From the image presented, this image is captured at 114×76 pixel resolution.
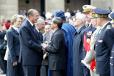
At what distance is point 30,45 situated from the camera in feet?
36.1

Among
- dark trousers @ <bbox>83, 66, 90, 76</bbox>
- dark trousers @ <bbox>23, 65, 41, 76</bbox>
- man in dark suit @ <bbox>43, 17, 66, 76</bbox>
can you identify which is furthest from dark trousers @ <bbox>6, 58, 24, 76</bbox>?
dark trousers @ <bbox>83, 66, 90, 76</bbox>

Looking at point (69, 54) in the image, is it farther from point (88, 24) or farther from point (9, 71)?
point (9, 71)

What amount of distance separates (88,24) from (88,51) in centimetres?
125

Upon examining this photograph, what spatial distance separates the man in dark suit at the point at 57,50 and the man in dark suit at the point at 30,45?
30 cm

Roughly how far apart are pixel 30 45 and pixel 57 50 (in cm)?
60

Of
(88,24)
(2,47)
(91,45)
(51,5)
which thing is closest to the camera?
(91,45)

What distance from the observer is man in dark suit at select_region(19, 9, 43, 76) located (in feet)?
36.2

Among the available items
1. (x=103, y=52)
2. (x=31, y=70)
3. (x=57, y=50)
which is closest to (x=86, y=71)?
(x=57, y=50)

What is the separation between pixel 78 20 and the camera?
35.3 feet

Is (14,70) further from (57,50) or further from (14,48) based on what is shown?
(57,50)

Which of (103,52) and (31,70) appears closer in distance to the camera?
(103,52)

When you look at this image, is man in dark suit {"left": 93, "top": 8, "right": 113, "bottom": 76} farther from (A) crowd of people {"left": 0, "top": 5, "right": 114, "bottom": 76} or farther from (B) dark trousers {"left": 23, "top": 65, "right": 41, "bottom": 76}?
(B) dark trousers {"left": 23, "top": 65, "right": 41, "bottom": 76}

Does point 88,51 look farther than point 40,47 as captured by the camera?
No

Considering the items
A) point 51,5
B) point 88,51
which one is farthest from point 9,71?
point 51,5
